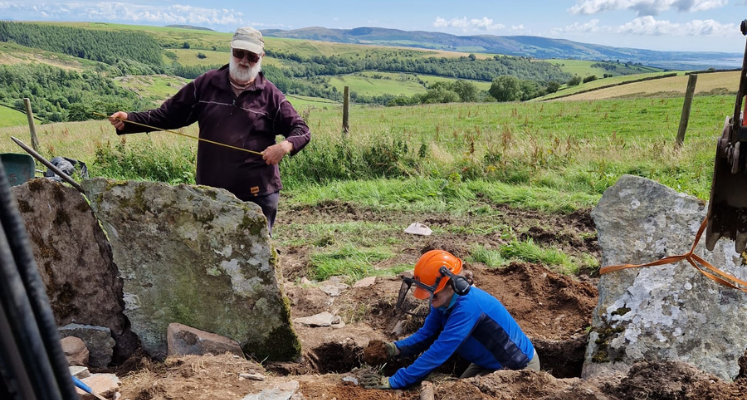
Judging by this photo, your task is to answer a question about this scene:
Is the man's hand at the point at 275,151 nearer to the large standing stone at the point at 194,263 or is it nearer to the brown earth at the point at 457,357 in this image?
the large standing stone at the point at 194,263

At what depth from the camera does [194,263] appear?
337 cm

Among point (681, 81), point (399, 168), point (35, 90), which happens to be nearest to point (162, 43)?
point (35, 90)

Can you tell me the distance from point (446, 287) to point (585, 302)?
1.58 m

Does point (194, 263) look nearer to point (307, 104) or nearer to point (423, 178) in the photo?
point (423, 178)

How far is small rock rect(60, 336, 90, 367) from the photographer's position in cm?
332

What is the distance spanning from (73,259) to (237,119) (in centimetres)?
156

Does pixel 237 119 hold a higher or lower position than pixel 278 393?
higher

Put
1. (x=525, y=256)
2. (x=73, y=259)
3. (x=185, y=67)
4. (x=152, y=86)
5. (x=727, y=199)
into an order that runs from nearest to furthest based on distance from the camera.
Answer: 1. (x=727, y=199)
2. (x=73, y=259)
3. (x=525, y=256)
4. (x=152, y=86)
5. (x=185, y=67)

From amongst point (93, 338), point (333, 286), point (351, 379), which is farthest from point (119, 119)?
point (351, 379)

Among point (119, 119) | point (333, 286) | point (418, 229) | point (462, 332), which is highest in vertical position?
point (119, 119)

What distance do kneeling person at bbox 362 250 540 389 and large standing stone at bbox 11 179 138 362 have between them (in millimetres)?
1834

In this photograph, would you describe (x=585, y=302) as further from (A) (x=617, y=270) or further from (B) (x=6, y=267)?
(B) (x=6, y=267)

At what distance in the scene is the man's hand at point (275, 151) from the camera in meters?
3.98

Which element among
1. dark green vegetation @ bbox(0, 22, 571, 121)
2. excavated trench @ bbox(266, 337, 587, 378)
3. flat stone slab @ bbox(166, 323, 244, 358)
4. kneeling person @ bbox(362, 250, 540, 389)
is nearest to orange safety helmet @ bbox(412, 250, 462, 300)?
kneeling person @ bbox(362, 250, 540, 389)
